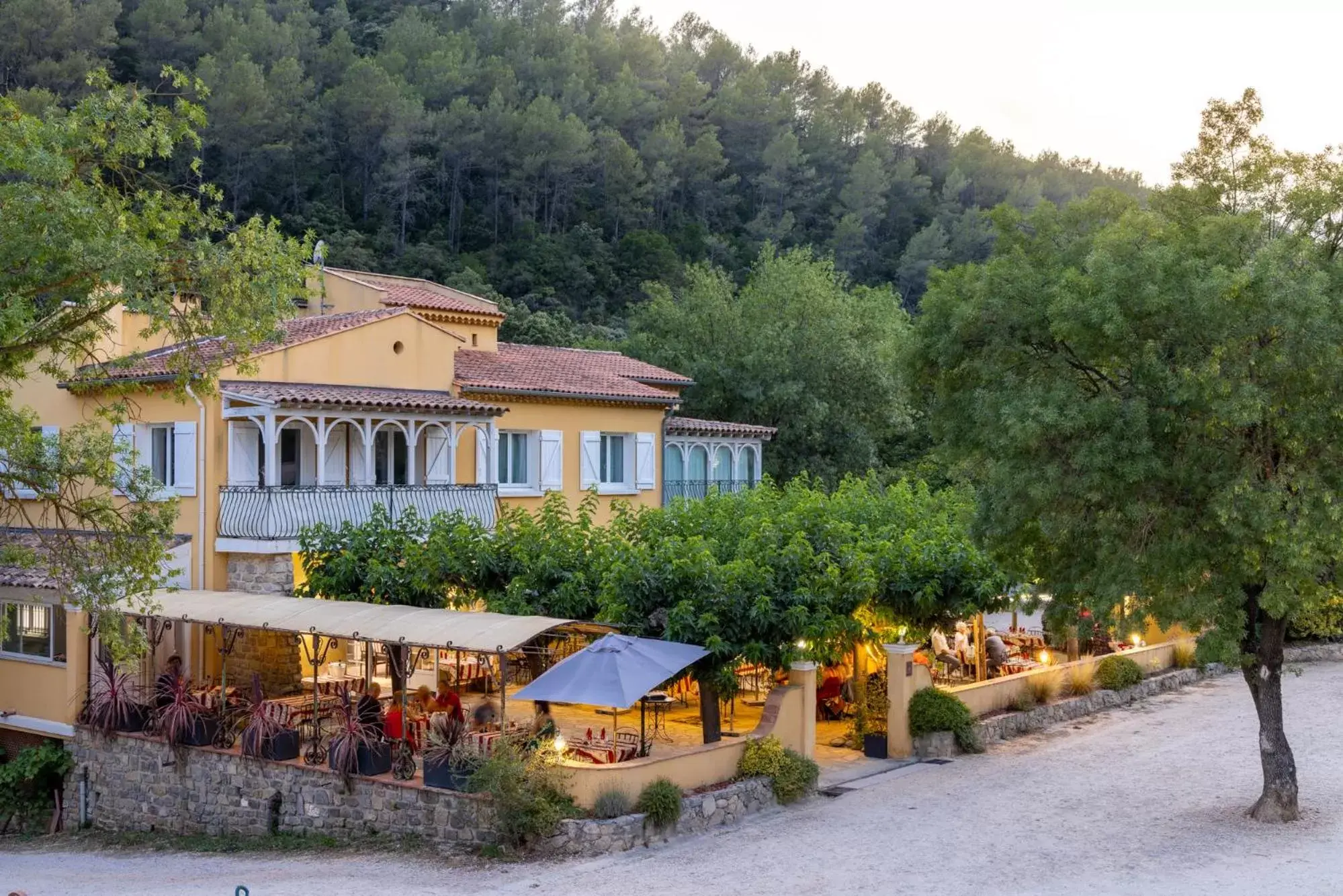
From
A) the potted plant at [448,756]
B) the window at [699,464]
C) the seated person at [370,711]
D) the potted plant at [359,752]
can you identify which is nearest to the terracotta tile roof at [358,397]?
the seated person at [370,711]

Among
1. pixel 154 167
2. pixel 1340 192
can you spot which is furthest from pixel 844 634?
pixel 154 167

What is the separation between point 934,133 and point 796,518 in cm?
9001

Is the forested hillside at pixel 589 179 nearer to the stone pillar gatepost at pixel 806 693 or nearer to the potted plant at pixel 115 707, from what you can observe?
the stone pillar gatepost at pixel 806 693

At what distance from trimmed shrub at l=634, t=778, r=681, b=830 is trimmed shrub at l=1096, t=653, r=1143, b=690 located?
1260 cm

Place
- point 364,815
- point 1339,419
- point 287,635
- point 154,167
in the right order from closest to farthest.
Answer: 1. point 1339,419
2. point 364,815
3. point 287,635
4. point 154,167

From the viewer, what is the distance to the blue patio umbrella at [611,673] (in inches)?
623

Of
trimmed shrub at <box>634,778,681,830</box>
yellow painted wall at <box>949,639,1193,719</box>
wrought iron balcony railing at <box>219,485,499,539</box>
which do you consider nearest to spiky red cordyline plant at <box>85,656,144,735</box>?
wrought iron balcony railing at <box>219,485,499,539</box>

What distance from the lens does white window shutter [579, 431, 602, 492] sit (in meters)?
29.2

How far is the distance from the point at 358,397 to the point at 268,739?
6.69 meters

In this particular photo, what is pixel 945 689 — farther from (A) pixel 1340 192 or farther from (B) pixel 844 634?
(A) pixel 1340 192

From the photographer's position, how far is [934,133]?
104m

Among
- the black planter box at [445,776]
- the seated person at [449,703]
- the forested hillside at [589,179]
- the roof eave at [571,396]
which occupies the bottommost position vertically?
the black planter box at [445,776]

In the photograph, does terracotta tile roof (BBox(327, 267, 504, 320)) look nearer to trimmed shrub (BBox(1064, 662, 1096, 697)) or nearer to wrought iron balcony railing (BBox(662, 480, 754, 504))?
wrought iron balcony railing (BBox(662, 480, 754, 504))

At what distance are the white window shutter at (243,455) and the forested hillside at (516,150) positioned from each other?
30295 millimetres
